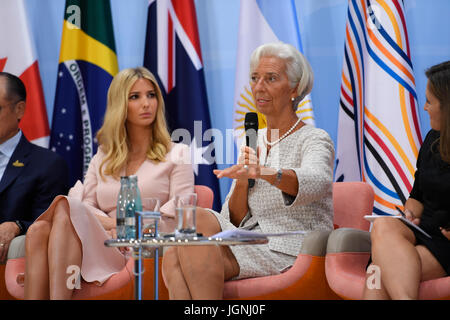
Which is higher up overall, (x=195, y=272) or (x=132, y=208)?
(x=132, y=208)

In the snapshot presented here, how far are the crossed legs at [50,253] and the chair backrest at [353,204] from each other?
1.29 meters

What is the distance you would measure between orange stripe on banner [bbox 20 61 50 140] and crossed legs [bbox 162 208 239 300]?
2.21 meters

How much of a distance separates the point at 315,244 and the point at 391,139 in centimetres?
142

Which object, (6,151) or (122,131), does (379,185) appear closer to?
(122,131)

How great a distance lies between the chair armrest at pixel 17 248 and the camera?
9.92 feet

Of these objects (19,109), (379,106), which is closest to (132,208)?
(19,109)

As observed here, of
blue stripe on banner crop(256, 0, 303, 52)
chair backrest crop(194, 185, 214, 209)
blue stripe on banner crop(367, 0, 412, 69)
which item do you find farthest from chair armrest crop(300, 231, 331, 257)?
blue stripe on banner crop(256, 0, 303, 52)

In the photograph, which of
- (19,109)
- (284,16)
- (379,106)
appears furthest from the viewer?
(284,16)

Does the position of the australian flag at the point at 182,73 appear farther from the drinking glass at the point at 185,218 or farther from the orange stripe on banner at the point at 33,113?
the drinking glass at the point at 185,218

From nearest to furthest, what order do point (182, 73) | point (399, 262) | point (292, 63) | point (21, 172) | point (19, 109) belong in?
1. point (399, 262)
2. point (292, 63)
3. point (21, 172)
4. point (19, 109)
5. point (182, 73)

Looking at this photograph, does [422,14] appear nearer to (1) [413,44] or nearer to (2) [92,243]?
(1) [413,44]

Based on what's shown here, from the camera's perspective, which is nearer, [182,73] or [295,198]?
[295,198]

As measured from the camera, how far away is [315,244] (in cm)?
261
